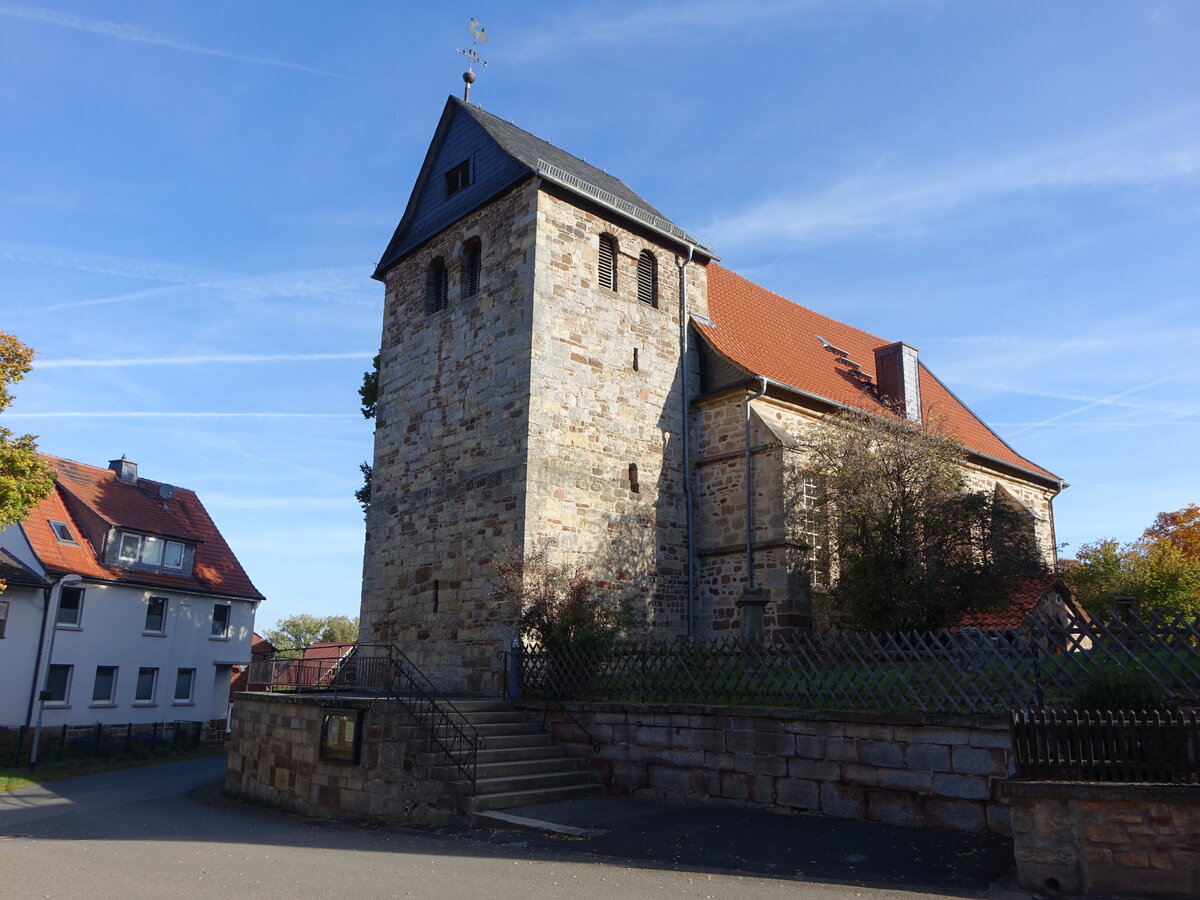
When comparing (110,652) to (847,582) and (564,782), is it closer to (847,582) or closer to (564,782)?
(564,782)

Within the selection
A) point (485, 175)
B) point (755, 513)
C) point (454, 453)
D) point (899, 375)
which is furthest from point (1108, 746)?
point (899, 375)

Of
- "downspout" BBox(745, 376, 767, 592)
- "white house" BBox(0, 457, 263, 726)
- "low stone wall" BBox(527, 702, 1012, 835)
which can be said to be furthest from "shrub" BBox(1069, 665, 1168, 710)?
"white house" BBox(0, 457, 263, 726)

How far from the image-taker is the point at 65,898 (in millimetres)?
7500

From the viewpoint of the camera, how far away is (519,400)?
1736 centimetres

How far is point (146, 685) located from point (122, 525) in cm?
539

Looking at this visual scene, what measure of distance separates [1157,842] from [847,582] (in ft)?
33.1

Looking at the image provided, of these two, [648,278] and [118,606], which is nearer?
[648,278]

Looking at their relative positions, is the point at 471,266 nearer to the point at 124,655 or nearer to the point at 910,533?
the point at 910,533

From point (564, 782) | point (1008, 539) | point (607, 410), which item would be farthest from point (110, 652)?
point (1008, 539)

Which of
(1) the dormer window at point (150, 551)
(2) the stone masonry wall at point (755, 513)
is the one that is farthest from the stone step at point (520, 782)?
(1) the dormer window at point (150, 551)

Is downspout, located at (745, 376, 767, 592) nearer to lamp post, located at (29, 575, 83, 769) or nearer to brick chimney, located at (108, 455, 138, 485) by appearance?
lamp post, located at (29, 575, 83, 769)

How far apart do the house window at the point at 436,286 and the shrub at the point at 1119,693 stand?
53.8 feet

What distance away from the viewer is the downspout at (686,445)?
18922 mm

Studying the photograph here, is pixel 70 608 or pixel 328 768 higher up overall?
pixel 70 608
